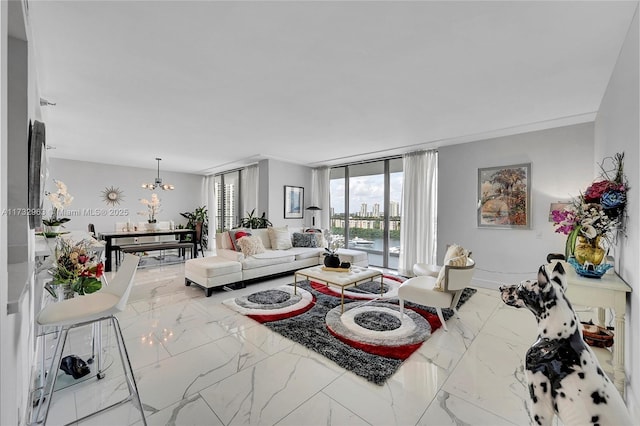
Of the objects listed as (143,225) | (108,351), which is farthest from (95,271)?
(143,225)

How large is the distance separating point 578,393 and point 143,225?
26.7ft

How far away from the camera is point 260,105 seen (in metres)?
3.27

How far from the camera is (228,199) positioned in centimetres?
854

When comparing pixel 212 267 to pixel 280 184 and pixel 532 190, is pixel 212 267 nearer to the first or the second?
pixel 280 184

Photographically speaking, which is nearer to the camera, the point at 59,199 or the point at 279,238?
the point at 59,199

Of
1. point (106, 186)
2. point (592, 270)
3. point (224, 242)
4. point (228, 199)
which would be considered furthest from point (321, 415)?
point (106, 186)

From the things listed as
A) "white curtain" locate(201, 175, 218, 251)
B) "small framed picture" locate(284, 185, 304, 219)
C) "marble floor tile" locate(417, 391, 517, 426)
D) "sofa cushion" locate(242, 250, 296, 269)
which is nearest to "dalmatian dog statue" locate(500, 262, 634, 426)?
"marble floor tile" locate(417, 391, 517, 426)

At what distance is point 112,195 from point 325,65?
7894 mm

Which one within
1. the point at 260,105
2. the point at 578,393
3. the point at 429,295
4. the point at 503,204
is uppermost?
the point at 260,105

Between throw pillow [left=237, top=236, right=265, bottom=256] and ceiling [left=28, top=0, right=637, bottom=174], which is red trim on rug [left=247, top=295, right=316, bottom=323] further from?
ceiling [left=28, top=0, right=637, bottom=174]

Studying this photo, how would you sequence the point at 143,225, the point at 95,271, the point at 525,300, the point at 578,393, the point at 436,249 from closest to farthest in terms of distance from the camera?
the point at 578,393, the point at 525,300, the point at 95,271, the point at 436,249, the point at 143,225

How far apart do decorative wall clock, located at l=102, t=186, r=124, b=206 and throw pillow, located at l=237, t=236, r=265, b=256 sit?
5235 millimetres

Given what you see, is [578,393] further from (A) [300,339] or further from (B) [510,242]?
(B) [510,242]

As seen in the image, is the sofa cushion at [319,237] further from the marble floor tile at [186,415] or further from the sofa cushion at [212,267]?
the marble floor tile at [186,415]
